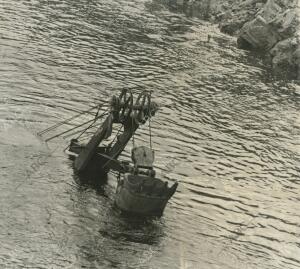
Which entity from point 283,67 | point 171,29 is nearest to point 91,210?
point 283,67

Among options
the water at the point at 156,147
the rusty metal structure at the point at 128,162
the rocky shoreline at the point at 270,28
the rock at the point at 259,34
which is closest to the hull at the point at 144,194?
the rusty metal structure at the point at 128,162

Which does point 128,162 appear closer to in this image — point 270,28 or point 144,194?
point 144,194

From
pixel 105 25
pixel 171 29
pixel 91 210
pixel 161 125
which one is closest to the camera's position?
pixel 91 210

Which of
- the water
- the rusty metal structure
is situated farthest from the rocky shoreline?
the rusty metal structure

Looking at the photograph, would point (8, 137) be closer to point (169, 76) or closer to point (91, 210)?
point (91, 210)

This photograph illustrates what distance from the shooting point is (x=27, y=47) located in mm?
53125

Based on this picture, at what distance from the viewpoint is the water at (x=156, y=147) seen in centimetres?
2730

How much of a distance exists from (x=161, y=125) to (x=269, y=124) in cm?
990

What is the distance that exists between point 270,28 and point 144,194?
139 ft

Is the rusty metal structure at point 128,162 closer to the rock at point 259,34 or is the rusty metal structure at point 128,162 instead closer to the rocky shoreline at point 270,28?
the rocky shoreline at point 270,28

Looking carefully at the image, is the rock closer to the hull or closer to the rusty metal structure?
the rusty metal structure

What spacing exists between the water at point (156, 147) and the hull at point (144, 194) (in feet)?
2.58

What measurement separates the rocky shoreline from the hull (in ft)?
116

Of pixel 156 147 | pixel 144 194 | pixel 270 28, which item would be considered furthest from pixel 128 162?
pixel 270 28
